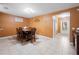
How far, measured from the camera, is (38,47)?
2.30 metres

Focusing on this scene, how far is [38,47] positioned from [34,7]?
0.94 metres

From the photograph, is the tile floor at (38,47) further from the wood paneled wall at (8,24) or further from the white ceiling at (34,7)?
the white ceiling at (34,7)

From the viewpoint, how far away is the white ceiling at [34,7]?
7.11 feet

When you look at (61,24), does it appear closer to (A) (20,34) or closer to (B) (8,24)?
(A) (20,34)

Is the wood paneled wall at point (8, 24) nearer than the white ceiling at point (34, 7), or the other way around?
the white ceiling at point (34, 7)

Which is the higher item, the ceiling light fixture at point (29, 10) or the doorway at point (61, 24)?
the ceiling light fixture at point (29, 10)

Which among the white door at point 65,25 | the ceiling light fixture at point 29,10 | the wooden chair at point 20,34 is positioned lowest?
the wooden chair at point 20,34

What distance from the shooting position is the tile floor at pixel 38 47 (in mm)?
2230

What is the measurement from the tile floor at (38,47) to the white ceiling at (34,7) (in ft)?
2.03

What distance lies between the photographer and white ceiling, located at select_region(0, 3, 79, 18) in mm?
2168

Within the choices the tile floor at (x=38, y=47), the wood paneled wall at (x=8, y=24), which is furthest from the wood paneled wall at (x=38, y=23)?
the tile floor at (x=38, y=47)

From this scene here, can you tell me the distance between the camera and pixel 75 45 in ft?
7.35

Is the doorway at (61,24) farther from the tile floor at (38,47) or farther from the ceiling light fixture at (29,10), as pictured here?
the ceiling light fixture at (29,10)

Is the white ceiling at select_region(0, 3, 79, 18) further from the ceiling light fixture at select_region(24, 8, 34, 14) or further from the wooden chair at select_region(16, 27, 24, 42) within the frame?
the wooden chair at select_region(16, 27, 24, 42)
